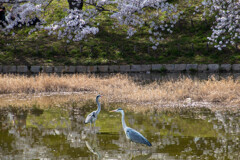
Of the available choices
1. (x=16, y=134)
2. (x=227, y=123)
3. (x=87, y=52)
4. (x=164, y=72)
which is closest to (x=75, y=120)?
(x=16, y=134)

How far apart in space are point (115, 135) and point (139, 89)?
5.79 m

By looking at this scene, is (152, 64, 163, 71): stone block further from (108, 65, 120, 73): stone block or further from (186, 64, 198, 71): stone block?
(108, 65, 120, 73): stone block

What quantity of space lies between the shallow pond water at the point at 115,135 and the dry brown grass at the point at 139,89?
4.82 feet

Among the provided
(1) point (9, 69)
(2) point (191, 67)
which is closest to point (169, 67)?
(2) point (191, 67)

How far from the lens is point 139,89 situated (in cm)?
1444

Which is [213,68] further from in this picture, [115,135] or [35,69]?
[115,135]

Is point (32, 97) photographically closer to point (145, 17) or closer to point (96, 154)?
point (96, 154)

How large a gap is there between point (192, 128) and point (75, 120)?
140 inches

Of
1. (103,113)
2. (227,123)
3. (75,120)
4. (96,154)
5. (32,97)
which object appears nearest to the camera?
(96,154)

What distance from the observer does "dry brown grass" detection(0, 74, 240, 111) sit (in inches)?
504

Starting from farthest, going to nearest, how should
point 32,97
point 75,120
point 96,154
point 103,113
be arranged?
point 32,97, point 103,113, point 75,120, point 96,154

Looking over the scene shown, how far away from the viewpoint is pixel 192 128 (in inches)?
367

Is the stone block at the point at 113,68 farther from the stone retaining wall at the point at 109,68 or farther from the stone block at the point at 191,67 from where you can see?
the stone block at the point at 191,67

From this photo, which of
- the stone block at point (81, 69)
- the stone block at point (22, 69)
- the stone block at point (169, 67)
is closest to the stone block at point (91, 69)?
the stone block at point (81, 69)
